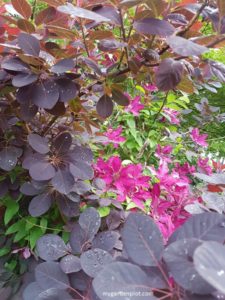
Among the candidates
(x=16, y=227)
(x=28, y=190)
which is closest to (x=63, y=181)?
(x=28, y=190)

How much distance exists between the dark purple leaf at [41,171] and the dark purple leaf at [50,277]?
1.01 ft

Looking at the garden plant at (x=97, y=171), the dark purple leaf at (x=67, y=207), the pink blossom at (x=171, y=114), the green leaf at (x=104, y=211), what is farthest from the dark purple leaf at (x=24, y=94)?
the pink blossom at (x=171, y=114)

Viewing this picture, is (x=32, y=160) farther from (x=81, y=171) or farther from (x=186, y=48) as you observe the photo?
(x=186, y=48)

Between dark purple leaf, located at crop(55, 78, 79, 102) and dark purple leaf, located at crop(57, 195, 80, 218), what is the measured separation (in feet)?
1.07

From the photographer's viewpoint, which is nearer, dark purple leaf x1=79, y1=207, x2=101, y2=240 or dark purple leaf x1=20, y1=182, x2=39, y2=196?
dark purple leaf x1=79, y1=207, x2=101, y2=240

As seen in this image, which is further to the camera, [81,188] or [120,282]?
[81,188]

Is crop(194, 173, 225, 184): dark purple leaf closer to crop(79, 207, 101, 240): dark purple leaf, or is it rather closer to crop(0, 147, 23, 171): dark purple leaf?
crop(79, 207, 101, 240): dark purple leaf

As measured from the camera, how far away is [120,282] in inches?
14.8

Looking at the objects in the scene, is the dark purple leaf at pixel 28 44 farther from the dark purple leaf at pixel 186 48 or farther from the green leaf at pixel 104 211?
the green leaf at pixel 104 211

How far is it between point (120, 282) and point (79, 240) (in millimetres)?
326

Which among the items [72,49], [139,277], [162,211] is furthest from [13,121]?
[139,277]

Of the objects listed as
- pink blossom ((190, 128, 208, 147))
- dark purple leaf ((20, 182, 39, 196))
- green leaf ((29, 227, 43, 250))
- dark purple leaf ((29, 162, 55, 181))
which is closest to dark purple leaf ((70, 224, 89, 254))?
dark purple leaf ((29, 162, 55, 181))

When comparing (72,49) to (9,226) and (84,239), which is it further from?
(9,226)

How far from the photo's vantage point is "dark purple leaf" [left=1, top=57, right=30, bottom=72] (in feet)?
2.43
